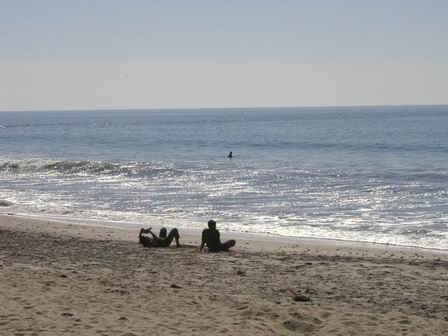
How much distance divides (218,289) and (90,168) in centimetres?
3039

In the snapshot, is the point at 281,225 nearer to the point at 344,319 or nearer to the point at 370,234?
the point at 370,234

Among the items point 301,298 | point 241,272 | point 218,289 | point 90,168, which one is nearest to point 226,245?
point 241,272

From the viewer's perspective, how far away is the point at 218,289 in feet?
34.5

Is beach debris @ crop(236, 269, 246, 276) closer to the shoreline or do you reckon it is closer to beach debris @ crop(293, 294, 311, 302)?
beach debris @ crop(293, 294, 311, 302)

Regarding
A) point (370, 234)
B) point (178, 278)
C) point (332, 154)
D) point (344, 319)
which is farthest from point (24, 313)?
point (332, 154)

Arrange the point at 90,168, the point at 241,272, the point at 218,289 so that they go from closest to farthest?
the point at 218,289, the point at 241,272, the point at 90,168

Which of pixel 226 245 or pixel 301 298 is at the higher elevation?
pixel 301 298

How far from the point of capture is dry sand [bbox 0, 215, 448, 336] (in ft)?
27.3

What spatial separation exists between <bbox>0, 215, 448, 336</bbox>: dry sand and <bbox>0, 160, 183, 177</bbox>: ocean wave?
22.1 meters

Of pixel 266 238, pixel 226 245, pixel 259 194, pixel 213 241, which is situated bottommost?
pixel 266 238

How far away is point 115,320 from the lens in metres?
8.37

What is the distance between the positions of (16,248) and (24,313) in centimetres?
586

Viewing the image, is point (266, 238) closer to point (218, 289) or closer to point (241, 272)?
point (241, 272)

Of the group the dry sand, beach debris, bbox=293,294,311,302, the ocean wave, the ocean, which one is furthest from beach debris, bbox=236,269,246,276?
the ocean wave
